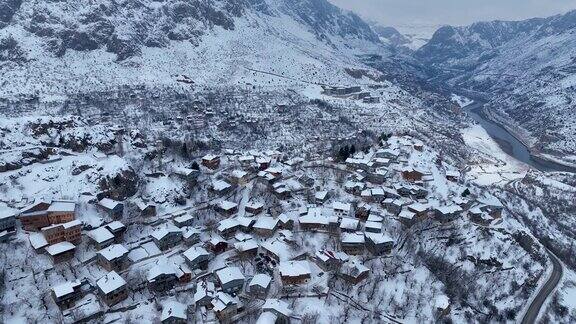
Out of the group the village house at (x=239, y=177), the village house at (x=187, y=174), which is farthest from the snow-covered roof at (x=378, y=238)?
the village house at (x=187, y=174)

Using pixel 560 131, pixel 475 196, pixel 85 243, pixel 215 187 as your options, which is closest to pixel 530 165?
pixel 560 131

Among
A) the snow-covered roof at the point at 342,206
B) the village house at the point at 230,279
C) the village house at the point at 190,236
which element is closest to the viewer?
the village house at the point at 230,279

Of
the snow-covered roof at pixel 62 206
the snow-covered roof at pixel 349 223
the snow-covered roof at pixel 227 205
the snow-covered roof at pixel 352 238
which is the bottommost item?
the snow-covered roof at pixel 62 206

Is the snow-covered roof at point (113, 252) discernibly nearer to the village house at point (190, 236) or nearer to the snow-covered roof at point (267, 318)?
the village house at point (190, 236)

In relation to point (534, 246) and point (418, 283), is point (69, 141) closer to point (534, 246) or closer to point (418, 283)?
point (418, 283)

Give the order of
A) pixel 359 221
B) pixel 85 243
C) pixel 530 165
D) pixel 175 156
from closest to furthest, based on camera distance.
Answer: pixel 85 243 → pixel 359 221 → pixel 175 156 → pixel 530 165

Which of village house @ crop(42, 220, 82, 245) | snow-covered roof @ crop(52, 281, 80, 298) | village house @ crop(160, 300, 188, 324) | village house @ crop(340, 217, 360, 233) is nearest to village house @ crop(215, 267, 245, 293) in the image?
village house @ crop(160, 300, 188, 324)
